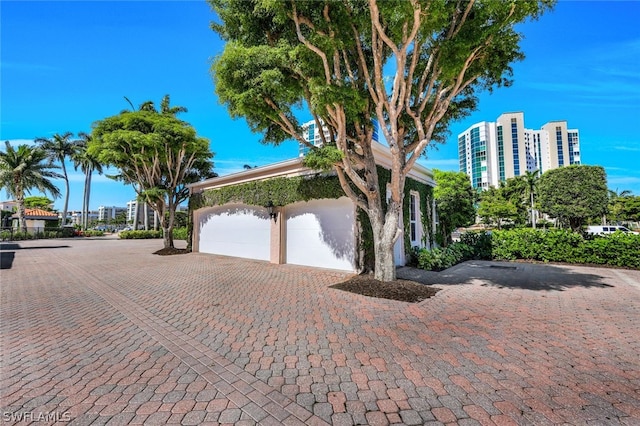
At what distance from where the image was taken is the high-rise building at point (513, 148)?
250 ft

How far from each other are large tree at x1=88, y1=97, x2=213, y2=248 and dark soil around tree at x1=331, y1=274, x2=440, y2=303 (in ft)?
37.1

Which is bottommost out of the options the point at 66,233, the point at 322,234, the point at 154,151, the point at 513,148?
the point at 66,233

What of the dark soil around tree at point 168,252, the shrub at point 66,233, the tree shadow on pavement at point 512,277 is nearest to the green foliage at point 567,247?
the tree shadow on pavement at point 512,277

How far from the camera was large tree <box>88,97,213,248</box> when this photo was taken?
41.2ft

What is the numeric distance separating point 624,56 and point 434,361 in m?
11.2

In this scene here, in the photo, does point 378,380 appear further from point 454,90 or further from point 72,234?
point 72,234

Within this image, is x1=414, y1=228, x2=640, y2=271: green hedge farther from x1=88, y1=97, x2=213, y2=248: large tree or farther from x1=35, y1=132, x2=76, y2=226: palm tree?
x1=35, y1=132, x2=76, y2=226: palm tree

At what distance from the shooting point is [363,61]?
21.0 ft

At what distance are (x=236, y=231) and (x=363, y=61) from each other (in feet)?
31.8

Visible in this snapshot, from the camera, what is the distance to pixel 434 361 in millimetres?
3209

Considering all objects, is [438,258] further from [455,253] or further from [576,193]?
[576,193]

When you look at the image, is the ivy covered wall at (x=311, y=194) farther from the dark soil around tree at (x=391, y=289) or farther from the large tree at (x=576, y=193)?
the large tree at (x=576, y=193)

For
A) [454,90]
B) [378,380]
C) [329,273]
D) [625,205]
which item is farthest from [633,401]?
[625,205]

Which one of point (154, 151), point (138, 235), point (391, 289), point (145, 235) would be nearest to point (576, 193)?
point (391, 289)
